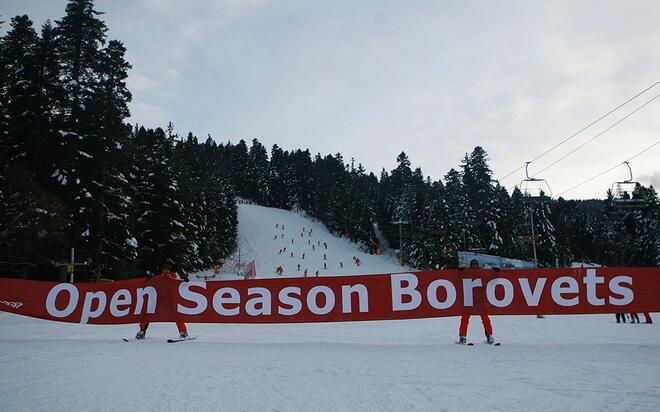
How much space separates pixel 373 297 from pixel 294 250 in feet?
207

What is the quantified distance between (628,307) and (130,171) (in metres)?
39.3

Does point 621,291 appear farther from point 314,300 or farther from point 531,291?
Result: point 314,300

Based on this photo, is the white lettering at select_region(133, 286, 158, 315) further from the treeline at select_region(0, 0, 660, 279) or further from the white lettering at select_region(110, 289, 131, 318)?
the treeline at select_region(0, 0, 660, 279)

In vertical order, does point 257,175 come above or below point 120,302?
above

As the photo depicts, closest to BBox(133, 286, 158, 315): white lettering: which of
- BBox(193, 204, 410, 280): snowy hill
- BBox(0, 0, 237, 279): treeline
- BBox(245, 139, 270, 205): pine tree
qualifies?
BBox(0, 0, 237, 279): treeline

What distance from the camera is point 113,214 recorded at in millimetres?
28859

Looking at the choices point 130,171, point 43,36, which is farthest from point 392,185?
point 43,36

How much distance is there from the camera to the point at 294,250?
243 feet

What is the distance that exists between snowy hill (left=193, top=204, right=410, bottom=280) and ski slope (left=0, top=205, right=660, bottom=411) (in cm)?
4103

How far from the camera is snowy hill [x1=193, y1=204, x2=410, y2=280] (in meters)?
61.1

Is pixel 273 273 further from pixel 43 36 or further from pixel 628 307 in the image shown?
pixel 628 307

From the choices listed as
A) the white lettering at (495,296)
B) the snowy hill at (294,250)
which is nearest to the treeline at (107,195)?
the snowy hill at (294,250)

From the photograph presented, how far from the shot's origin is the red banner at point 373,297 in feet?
36.2

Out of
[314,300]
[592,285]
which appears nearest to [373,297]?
[314,300]
